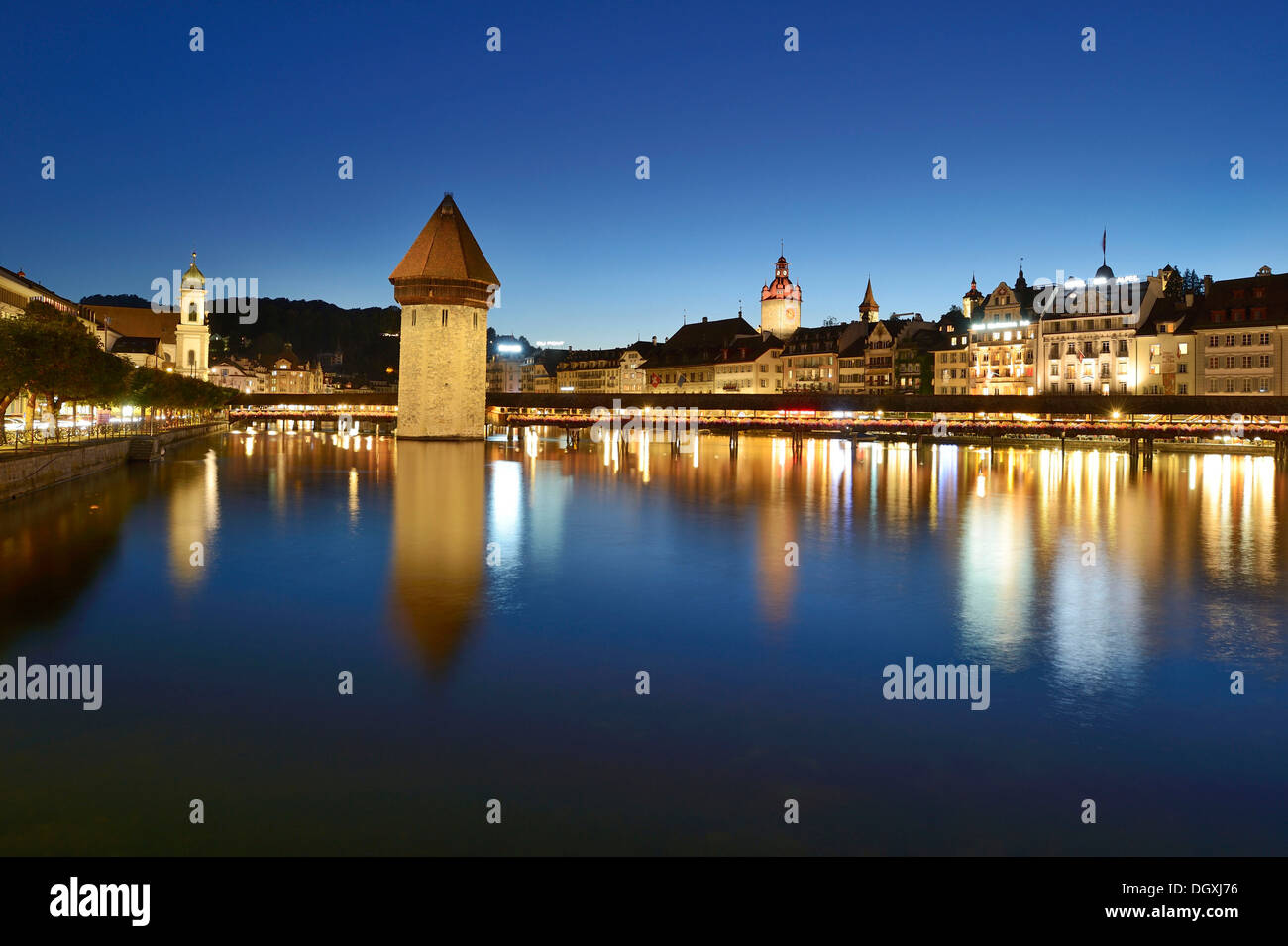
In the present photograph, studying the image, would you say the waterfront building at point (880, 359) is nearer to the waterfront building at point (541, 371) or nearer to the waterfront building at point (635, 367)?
the waterfront building at point (635, 367)

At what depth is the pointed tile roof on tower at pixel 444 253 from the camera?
61312mm

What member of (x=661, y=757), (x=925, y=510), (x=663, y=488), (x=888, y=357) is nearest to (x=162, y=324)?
(x=888, y=357)

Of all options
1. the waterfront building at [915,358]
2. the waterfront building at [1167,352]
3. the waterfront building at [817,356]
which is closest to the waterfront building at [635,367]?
the waterfront building at [817,356]

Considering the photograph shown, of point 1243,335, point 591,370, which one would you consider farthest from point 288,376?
point 1243,335

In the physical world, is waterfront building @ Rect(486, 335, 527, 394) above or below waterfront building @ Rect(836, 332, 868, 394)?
above

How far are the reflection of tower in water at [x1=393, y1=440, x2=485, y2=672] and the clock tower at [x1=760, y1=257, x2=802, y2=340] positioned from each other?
98349 mm

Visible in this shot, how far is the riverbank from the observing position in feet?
74.1

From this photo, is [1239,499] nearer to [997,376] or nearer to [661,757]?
[661,757]

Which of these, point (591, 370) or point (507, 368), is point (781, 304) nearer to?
point (591, 370)

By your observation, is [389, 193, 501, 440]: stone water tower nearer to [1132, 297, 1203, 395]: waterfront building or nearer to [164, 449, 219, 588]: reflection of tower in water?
[164, 449, 219, 588]: reflection of tower in water

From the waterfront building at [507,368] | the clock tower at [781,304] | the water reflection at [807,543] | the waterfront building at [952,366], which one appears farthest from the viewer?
the waterfront building at [507,368]

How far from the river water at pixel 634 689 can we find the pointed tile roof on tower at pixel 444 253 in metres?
43.9

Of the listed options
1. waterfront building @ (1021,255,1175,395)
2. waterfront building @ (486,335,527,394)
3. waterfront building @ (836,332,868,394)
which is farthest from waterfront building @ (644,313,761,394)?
waterfront building @ (486,335,527,394)

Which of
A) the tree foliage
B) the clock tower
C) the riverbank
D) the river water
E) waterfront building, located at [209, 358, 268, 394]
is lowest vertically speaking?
the river water
